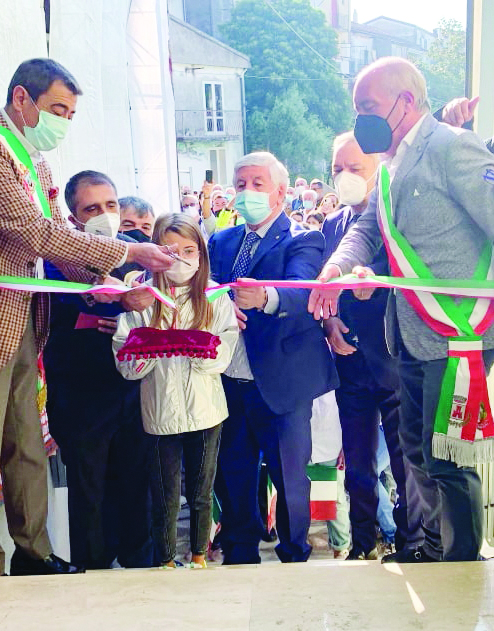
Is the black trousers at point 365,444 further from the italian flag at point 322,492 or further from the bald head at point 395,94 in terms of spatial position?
the bald head at point 395,94

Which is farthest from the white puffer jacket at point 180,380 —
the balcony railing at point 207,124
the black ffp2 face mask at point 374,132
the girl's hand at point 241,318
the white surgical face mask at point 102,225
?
the balcony railing at point 207,124

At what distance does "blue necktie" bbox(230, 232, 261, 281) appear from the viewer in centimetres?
278

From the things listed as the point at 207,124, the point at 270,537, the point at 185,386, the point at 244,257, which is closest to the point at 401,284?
the point at 244,257

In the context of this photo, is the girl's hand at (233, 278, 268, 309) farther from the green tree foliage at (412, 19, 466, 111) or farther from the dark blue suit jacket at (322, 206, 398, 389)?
the green tree foliage at (412, 19, 466, 111)

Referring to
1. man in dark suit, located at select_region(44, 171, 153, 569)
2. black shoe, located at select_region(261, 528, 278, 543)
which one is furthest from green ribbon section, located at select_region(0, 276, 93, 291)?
black shoe, located at select_region(261, 528, 278, 543)

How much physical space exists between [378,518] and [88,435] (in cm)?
131

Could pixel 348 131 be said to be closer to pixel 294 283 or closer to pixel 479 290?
pixel 294 283

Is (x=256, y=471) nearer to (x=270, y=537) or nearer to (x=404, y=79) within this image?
(x=270, y=537)

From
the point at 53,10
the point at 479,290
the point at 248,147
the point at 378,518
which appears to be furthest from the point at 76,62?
the point at 378,518

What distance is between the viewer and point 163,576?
243 cm

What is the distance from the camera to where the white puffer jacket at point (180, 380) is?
8.43 feet

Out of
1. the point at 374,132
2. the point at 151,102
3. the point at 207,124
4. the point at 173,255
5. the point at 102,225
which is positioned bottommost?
the point at 173,255

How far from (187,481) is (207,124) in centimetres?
198

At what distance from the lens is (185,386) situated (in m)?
2.60
